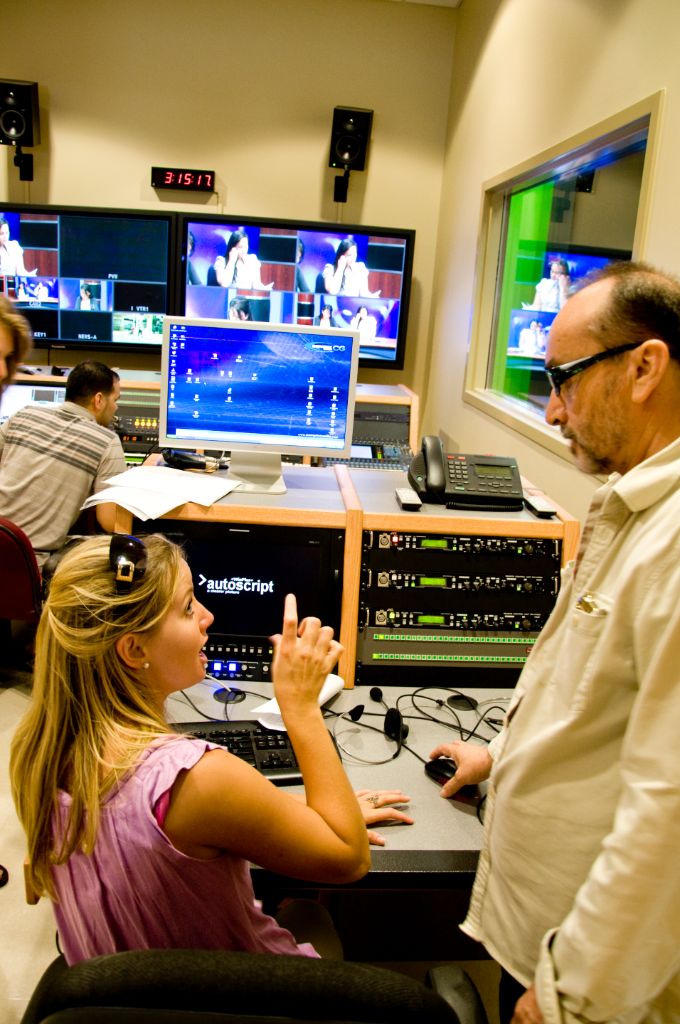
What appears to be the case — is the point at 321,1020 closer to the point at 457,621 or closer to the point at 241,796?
the point at 241,796

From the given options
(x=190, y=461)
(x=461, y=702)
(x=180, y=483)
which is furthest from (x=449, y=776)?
(x=190, y=461)

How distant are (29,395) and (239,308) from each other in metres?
1.41

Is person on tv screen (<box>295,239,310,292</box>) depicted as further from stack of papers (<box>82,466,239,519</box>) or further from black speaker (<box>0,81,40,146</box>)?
stack of papers (<box>82,466,239,519</box>)

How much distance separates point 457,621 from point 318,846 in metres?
0.81

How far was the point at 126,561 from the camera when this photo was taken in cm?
111

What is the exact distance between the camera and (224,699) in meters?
1.73

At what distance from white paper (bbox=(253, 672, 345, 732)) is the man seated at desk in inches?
62.7

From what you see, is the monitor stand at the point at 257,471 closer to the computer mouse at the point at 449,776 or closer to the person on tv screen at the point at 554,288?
the computer mouse at the point at 449,776

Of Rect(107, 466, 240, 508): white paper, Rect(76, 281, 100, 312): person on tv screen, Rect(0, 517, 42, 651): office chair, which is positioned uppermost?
Rect(76, 281, 100, 312): person on tv screen

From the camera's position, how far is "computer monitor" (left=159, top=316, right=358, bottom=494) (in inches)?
74.7

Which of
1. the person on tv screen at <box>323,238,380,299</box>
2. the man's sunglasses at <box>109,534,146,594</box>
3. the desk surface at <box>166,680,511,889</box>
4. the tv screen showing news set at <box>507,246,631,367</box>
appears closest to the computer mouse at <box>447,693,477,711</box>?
the desk surface at <box>166,680,511,889</box>

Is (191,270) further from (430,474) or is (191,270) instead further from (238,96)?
(430,474)

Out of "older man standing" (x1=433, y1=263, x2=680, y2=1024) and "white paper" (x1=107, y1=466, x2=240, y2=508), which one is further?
"white paper" (x1=107, y1=466, x2=240, y2=508)

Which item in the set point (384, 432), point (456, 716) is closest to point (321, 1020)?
point (456, 716)
